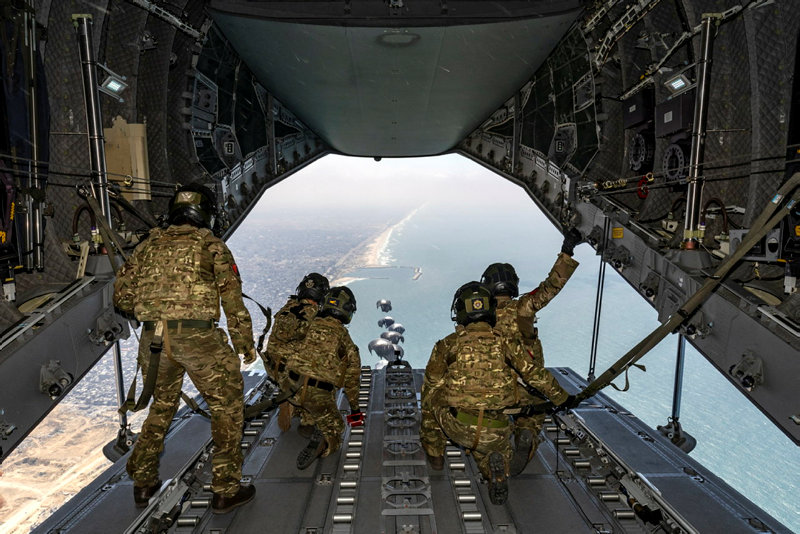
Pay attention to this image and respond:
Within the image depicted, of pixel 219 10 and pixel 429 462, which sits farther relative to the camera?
pixel 219 10

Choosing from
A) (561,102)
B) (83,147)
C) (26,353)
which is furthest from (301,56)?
Answer: (26,353)

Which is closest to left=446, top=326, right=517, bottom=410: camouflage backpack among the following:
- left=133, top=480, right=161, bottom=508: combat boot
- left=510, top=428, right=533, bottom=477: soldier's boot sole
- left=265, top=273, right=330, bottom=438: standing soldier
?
left=510, top=428, right=533, bottom=477: soldier's boot sole

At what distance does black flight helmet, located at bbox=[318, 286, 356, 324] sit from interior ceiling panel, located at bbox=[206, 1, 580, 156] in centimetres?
304

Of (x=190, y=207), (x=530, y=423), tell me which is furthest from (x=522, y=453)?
(x=190, y=207)

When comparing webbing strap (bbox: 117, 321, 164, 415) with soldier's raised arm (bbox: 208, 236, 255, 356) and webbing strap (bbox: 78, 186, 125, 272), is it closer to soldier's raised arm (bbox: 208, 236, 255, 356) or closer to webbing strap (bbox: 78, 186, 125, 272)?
soldier's raised arm (bbox: 208, 236, 255, 356)

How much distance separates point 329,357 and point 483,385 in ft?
4.42

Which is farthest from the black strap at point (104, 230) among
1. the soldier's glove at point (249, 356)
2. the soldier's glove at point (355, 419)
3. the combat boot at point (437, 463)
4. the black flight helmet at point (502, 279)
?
the black flight helmet at point (502, 279)

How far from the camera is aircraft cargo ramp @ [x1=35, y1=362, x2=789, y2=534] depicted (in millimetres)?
2674

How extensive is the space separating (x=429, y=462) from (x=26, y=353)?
2.99m

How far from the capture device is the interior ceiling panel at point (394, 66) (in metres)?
4.99

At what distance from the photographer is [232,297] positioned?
293 centimetres

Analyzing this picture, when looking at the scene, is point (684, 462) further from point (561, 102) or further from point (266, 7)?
point (266, 7)

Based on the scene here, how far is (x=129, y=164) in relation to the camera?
532 centimetres

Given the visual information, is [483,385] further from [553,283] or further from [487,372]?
[553,283]
